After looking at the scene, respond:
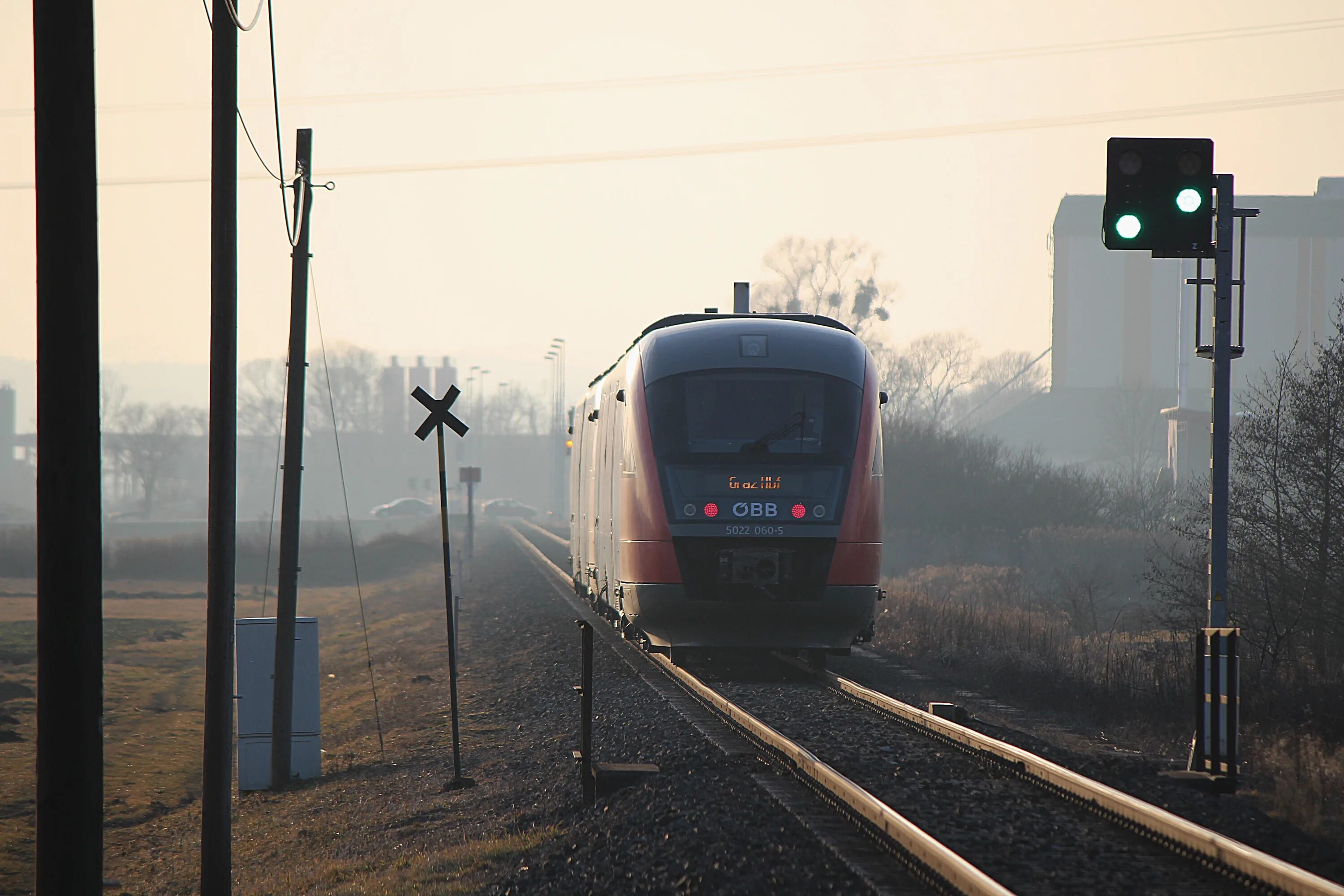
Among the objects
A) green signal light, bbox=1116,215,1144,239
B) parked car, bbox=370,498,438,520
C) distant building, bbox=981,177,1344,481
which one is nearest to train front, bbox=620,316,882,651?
green signal light, bbox=1116,215,1144,239

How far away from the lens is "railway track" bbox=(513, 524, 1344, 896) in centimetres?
577

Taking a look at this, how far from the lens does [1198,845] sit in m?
6.09

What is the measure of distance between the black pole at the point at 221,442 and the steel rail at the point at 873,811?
373 cm

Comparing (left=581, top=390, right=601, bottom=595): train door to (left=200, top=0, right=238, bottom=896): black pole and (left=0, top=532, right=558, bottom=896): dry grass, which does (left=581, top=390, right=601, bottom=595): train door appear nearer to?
(left=0, top=532, right=558, bottom=896): dry grass

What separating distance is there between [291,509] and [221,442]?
17.5 feet

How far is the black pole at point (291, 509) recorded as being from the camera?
43.9 feet

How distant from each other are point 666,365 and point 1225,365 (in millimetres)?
5893

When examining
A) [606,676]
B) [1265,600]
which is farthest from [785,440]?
[1265,600]

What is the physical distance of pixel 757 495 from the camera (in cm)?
1252

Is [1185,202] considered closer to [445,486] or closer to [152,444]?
[445,486]

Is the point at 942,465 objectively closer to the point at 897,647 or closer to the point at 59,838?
the point at 897,647

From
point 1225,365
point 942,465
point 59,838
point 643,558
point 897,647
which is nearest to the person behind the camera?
point 59,838

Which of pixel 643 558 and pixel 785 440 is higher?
pixel 785 440

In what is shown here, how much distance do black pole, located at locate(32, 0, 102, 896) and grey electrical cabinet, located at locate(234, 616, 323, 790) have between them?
8.50 meters
